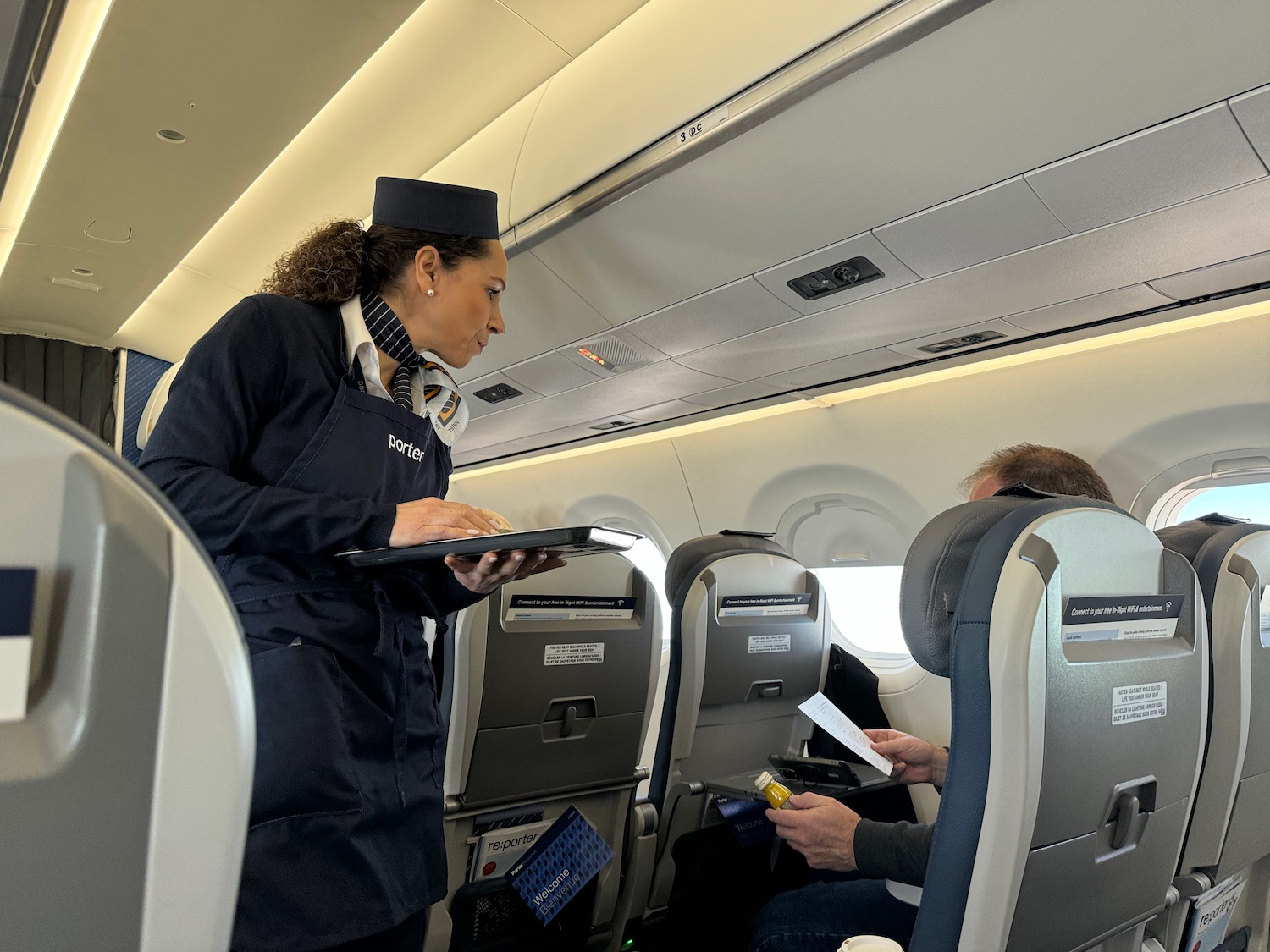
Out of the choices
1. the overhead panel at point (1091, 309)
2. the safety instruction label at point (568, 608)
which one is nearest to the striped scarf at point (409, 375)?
the safety instruction label at point (568, 608)

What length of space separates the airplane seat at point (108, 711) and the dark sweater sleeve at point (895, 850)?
192cm

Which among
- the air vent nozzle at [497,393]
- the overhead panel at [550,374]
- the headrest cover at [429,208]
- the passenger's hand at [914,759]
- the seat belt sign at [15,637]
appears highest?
the air vent nozzle at [497,393]

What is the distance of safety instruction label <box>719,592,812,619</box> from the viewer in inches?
127

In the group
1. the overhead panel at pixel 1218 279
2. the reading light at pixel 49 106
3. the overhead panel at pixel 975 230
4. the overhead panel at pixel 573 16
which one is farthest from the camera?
the reading light at pixel 49 106

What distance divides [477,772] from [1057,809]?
1.79 meters

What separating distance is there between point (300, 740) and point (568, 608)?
164 cm

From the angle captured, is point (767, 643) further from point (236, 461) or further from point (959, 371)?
point (236, 461)

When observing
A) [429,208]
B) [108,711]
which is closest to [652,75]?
[429,208]

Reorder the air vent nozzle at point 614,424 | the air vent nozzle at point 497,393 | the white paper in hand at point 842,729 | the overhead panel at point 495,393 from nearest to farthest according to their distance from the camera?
1. the white paper in hand at point 842,729
2. the overhead panel at point 495,393
3. the air vent nozzle at point 497,393
4. the air vent nozzle at point 614,424

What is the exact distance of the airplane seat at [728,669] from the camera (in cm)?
308

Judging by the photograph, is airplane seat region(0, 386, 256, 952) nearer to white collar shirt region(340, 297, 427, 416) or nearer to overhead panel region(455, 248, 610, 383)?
white collar shirt region(340, 297, 427, 416)

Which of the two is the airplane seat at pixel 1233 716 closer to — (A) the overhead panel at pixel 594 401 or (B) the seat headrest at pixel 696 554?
(B) the seat headrest at pixel 696 554

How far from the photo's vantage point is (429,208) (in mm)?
1862

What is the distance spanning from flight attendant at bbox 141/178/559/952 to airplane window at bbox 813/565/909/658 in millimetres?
4536
